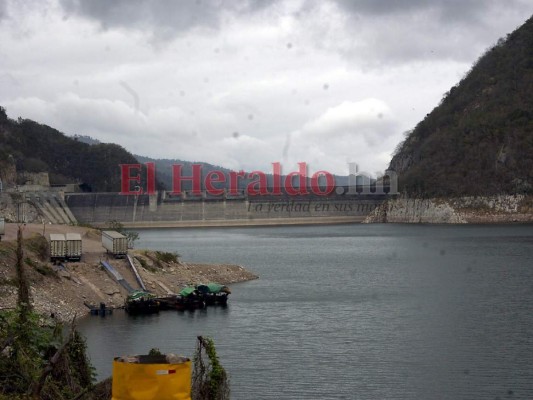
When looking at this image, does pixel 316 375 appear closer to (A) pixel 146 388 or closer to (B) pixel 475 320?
(B) pixel 475 320

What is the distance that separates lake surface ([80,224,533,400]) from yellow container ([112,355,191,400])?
1913 cm

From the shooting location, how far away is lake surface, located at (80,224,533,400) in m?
29.8

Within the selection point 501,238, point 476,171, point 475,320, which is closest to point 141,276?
point 475,320

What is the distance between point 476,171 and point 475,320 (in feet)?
493

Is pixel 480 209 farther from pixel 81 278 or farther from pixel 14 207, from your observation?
pixel 81 278

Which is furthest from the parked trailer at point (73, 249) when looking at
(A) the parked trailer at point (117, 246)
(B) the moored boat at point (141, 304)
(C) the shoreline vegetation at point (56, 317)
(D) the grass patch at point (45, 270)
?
(B) the moored boat at point (141, 304)

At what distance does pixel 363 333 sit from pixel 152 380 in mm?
32037

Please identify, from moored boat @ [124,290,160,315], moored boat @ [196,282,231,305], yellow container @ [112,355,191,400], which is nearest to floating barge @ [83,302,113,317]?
moored boat @ [124,290,160,315]

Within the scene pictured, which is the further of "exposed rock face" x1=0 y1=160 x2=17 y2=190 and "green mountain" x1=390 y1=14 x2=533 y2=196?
"exposed rock face" x1=0 y1=160 x2=17 y2=190

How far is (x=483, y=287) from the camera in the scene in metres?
59.1

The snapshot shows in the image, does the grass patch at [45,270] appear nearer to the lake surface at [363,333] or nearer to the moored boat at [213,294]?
the lake surface at [363,333]

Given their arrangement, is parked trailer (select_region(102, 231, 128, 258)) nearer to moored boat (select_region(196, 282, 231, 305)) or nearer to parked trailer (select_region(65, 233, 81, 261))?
parked trailer (select_region(65, 233, 81, 261))

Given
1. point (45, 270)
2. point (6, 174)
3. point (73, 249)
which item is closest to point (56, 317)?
point (45, 270)

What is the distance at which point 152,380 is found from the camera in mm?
9320
